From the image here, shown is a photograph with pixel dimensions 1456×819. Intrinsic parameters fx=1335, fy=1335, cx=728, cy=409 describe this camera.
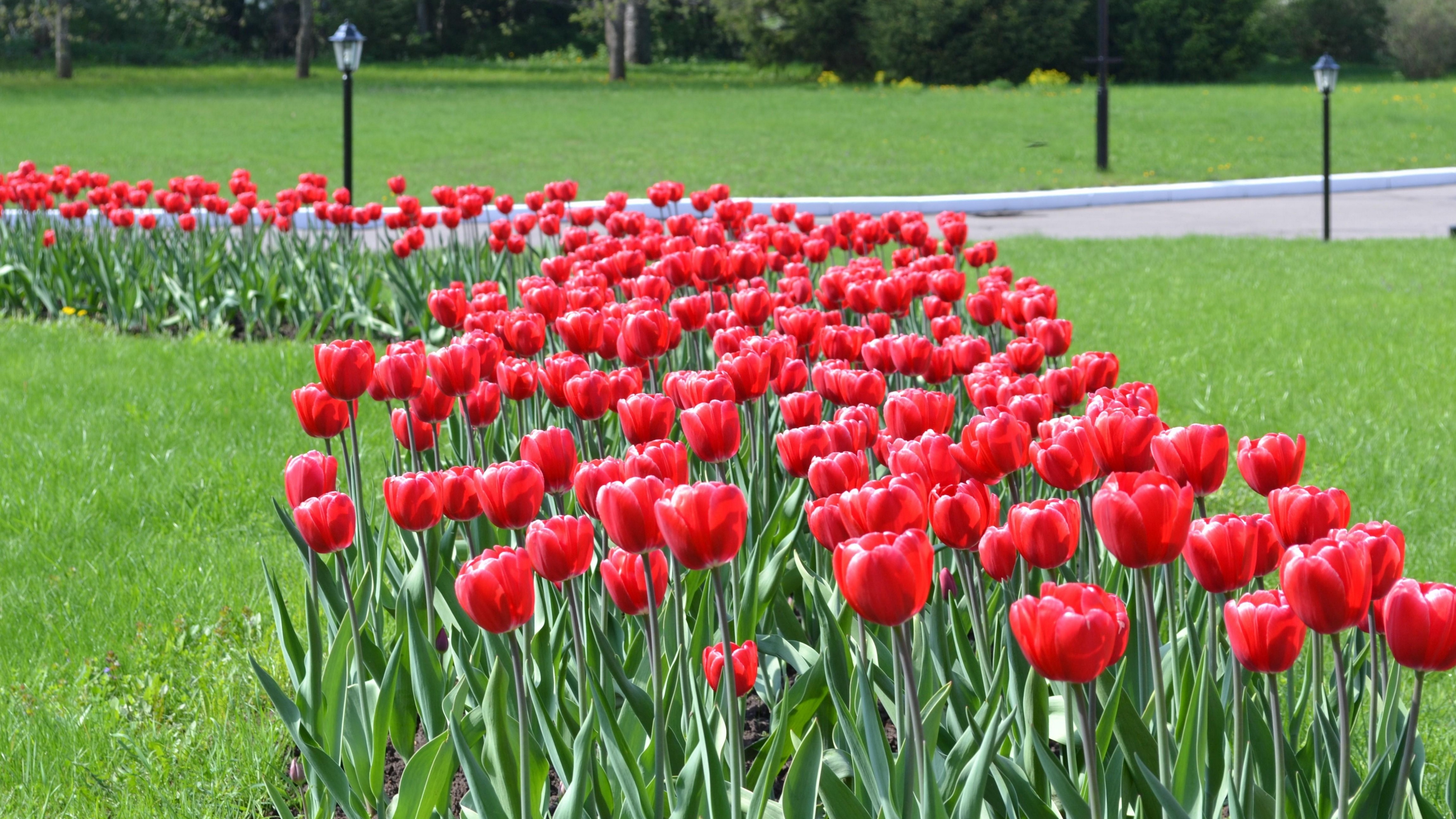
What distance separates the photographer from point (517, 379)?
2.59 meters

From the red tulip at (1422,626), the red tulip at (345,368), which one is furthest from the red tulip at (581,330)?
the red tulip at (1422,626)

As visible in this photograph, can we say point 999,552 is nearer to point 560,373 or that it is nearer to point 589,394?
point 589,394

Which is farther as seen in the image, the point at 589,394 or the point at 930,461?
the point at 589,394

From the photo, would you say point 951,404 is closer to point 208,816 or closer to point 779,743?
point 779,743

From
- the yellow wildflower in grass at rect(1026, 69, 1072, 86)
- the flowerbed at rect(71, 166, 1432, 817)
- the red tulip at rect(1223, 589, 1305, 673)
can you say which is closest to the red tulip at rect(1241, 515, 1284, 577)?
the flowerbed at rect(71, 166, 1432, 817)

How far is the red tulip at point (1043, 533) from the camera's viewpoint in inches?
63.3

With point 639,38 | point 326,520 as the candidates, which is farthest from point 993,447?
point 639,38

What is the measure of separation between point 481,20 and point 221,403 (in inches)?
1523

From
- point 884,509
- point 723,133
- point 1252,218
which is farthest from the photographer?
point 723,133

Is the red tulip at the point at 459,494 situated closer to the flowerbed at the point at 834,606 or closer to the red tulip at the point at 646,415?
the flowerbed at the point at 834,606

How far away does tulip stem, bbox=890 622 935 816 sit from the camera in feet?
4.56

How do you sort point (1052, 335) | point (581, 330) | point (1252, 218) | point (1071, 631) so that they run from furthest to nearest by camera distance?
point (1252, 218) → point (1052, 335) → point (581, 330) → point (1071, 631)

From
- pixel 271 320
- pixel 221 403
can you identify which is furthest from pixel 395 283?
pixel 221 403

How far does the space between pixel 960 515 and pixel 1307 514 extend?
16.3 inches
